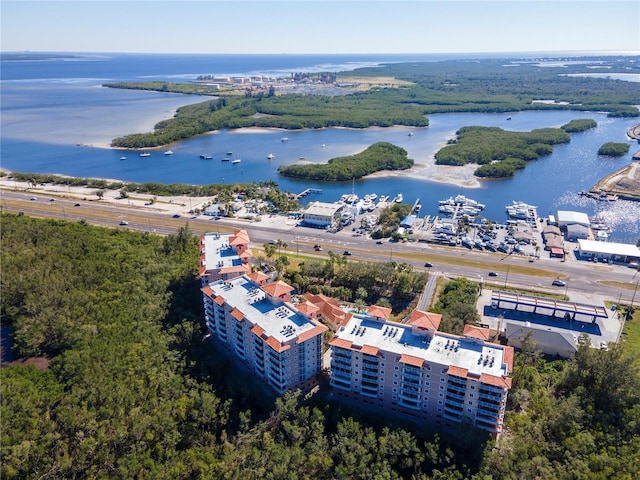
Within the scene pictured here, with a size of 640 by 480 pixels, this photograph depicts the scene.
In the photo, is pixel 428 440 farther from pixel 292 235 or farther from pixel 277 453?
pixel 292 235

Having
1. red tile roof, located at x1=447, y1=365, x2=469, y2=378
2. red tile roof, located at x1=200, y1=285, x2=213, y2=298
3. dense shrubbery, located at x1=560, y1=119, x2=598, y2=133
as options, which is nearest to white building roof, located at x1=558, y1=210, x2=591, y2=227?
red tile roof, located at x1=447, y1=365, x2=469, y2=378

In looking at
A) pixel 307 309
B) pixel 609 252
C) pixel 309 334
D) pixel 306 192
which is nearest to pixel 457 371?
pixel 309 334

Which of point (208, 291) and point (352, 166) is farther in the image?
point (352, 166)

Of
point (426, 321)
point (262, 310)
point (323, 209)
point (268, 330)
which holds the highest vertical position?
point (426, 321)

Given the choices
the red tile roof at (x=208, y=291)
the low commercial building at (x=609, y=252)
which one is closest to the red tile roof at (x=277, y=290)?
the red tile roof at (x=208, y=291)

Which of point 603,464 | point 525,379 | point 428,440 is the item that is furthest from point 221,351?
point 603,464

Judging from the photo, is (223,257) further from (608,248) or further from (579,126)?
(579,126)

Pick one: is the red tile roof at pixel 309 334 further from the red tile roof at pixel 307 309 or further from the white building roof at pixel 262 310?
the red tile roof at pixel 307 309
